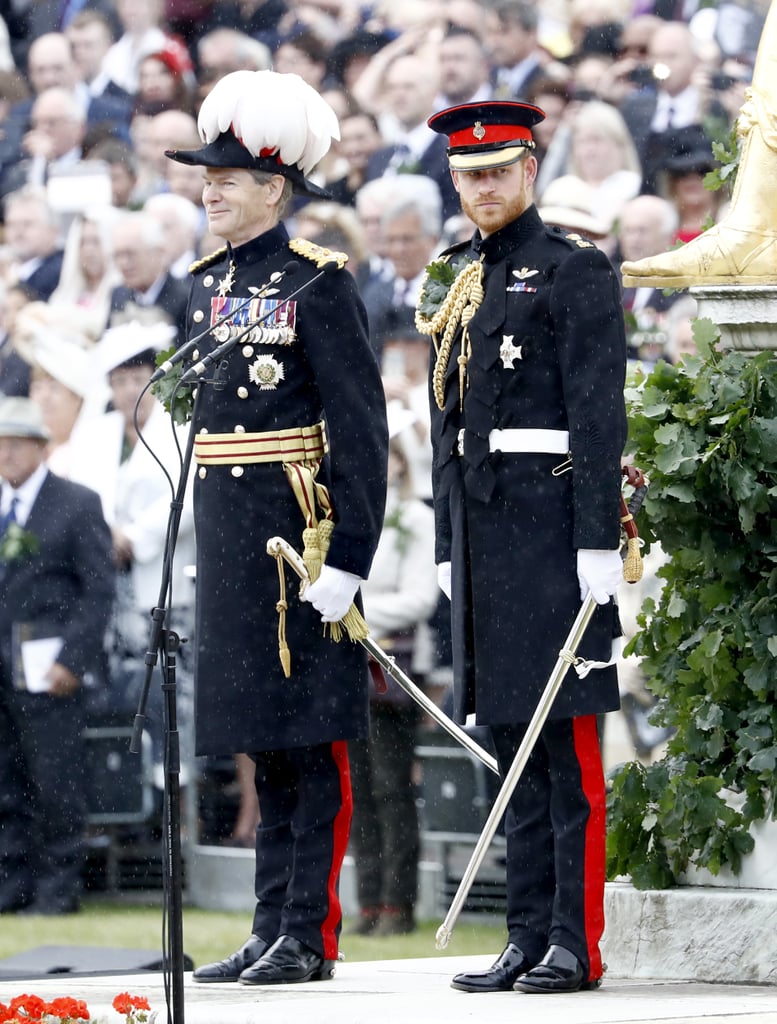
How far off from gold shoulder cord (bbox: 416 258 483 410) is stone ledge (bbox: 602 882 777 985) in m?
1.24

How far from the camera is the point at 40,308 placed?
8.87 metres

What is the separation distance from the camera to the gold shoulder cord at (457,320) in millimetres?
4754

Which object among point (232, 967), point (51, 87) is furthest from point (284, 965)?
point (51, 87)

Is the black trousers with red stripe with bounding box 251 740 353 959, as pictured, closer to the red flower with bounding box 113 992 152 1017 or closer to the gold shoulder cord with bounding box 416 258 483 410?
the red flower with bounding box 113 992 152 1017

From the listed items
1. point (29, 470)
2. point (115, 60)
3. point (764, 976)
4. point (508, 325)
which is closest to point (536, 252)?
point (508, 325)

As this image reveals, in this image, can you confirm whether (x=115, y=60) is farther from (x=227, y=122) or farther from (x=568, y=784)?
(x=568, y=784)

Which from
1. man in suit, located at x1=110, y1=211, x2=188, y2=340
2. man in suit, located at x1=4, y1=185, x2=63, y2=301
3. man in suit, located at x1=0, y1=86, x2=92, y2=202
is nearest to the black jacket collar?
man in suit, located at x1=110, y1=211, x2=188, y2=340

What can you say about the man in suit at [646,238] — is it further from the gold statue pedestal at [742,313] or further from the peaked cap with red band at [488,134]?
the peaked cap with red band at [488,134]

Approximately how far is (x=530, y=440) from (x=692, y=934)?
1.20 metres

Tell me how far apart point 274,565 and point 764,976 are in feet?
4.63

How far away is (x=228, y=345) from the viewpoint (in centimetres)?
439

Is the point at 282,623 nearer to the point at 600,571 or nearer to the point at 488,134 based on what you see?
the point at 600,571

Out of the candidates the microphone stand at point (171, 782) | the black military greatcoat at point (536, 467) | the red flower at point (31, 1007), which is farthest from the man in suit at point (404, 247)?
the red flower at point (31, 1007)

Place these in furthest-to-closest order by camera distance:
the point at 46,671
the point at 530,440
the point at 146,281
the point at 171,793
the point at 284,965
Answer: the point at 146,281 < the point at 46,671 < the point at 284,965 < the point at 530,440 < the point at 171,793
